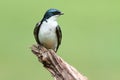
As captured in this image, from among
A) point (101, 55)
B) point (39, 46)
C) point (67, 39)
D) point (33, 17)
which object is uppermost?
point (33, 17)

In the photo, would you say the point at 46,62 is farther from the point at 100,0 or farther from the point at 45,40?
the point at 100,0

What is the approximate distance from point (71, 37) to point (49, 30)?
8002 mm

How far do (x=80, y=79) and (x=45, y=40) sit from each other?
103cm

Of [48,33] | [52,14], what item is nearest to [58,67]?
[48,33]

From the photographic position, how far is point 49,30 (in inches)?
409

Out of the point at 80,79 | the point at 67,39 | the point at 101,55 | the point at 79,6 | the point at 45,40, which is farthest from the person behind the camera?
the point at 79,6

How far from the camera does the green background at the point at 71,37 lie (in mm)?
15633

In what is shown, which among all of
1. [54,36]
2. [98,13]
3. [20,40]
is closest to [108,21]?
[98,13]

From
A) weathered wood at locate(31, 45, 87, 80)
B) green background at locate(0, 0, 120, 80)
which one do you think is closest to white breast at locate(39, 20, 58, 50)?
weathered wood at locate(31, 45, 87, 80)

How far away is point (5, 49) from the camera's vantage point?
17.5m

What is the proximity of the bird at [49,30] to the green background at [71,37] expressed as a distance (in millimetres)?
4174

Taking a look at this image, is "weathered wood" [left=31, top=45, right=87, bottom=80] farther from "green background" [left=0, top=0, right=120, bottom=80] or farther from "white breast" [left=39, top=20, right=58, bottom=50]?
"green background" [left=0, top=0, right=120, bottom=80]

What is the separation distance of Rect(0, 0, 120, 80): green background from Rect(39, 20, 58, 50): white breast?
165 inches

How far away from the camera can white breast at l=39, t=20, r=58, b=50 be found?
34.1ft
